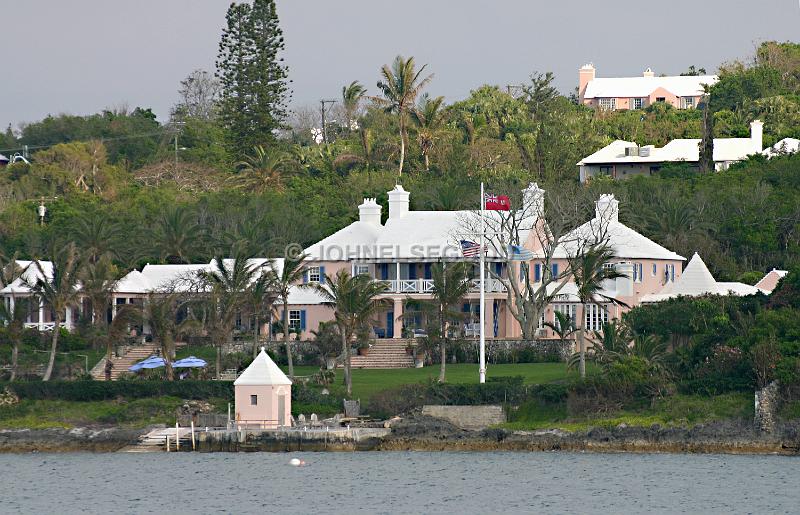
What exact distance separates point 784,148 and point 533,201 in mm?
27878

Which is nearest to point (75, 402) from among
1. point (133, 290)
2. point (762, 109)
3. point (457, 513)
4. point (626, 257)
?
point (133, 290)

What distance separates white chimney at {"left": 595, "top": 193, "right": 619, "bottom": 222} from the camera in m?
76.4

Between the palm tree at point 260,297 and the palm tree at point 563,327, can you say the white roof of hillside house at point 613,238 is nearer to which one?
the palm tree at point 563,327

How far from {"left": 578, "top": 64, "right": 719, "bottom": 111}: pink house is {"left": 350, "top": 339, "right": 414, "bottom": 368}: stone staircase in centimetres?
8821

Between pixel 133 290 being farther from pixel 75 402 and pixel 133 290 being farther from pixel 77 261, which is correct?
pixel 75 402

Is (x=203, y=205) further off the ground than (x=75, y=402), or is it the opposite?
(x=203, y=205)

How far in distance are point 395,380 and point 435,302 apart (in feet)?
17.7

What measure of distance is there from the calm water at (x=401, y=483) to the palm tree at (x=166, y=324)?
221 inches

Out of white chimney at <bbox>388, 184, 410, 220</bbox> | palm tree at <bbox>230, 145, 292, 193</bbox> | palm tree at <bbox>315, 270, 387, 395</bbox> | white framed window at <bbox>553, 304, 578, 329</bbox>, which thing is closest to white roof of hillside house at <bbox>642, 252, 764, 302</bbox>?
white framed window at <bbox>553, 304, 578, 329</bbox>

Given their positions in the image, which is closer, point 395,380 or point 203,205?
point 395,380

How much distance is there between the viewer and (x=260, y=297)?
6788 cm

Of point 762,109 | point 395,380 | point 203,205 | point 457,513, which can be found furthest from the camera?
point 762,109

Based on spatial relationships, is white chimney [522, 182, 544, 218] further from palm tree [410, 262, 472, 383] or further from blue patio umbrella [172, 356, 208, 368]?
blue patio umbrella [172, 356, 208, 368]

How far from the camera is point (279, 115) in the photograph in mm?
106125
